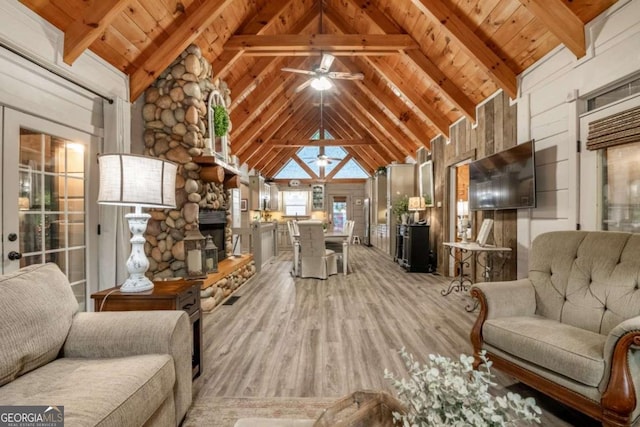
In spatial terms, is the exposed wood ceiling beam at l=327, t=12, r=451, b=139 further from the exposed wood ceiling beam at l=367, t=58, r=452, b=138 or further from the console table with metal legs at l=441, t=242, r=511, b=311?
the console table with metal legs at l=441, t=242, r=511, b=311

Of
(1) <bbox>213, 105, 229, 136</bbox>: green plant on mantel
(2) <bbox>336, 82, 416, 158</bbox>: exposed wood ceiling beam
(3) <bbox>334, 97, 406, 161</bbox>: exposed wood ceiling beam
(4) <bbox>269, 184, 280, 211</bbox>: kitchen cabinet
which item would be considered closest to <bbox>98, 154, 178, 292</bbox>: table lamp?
(1) <bbox>213, 105, 229, 136</bbox>: green plant on mantel

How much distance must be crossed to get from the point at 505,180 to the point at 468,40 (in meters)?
1.62

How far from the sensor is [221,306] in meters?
3.66

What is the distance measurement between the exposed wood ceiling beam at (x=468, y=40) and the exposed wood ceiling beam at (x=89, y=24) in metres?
2.88

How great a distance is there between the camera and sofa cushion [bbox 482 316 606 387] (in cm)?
145

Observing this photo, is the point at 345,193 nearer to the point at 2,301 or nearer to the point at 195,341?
the point at 195,341

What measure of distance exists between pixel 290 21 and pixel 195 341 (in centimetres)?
481

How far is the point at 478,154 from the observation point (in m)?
4.26

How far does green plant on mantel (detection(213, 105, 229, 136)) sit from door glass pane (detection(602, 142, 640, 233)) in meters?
4.14

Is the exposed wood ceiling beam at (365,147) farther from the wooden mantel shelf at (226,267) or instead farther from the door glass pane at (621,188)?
the door glass pane at (621,188)

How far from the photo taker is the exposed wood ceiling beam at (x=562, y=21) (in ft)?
7.98

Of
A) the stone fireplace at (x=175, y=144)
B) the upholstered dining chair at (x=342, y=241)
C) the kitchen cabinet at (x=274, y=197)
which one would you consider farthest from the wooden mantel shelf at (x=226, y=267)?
the kitchen cabinet at (x=274, y=197)

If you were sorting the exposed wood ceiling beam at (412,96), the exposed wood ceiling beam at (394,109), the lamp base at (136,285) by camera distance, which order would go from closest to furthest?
the lamp base at (136,285), the exposed wood ceiling beam at (412,96), the exposed wood ceiling beam at (394,109)

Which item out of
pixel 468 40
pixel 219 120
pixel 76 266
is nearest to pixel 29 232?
pixel 76 266
